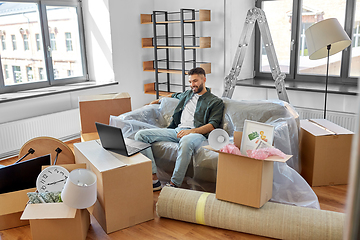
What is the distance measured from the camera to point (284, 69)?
439 cm

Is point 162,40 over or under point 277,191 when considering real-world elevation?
over

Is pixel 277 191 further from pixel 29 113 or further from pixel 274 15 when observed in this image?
pixel 29 113

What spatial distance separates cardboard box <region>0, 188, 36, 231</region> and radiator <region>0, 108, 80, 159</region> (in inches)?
64.0

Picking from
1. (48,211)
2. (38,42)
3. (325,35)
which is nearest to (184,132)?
(48,211)

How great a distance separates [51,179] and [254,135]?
4.81ft

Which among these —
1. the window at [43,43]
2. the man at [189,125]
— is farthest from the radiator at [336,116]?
the window at [43,43]

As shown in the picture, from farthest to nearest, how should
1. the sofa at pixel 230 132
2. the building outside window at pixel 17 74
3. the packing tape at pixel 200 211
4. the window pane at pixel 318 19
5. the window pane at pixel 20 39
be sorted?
the building outside window at pixel 17 74 → the window pane at pixel 20 39 → the window pane at pixel 318 19 → the sofa at pixel 230 132 → the packing tape at pixel 200 211

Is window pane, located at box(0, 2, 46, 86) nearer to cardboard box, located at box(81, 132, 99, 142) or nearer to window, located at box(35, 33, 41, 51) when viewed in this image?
window, located at box(35, 33, 41, 51)

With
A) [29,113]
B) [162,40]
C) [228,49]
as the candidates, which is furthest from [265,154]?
[162,40]

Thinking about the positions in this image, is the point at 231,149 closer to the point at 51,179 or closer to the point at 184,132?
the point at 184,132

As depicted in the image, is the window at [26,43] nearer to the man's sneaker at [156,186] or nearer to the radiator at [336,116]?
the man's sneaker at [156,186]

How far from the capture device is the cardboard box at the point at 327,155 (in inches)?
109

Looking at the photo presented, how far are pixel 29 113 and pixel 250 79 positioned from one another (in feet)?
9.65

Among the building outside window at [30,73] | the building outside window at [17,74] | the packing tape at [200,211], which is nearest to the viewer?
the packing tape at [200,211]
